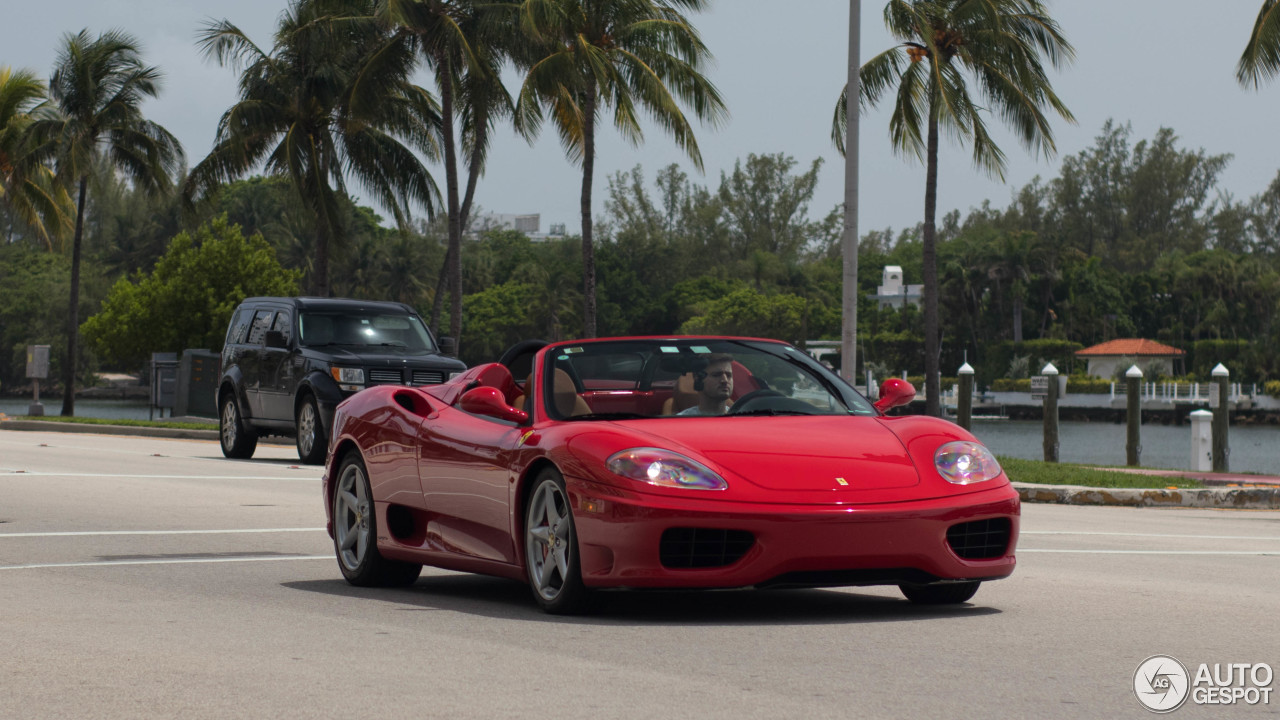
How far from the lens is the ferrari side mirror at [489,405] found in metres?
7.52

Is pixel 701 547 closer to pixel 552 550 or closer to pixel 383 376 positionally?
pixel 552 550

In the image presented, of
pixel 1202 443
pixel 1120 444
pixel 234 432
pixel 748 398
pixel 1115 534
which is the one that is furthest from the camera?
pixel 1120 444

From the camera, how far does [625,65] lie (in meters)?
34.5

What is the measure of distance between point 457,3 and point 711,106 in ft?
20.5

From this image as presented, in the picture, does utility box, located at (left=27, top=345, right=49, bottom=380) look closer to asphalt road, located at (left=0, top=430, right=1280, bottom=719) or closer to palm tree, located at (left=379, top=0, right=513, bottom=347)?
palm tree, located at (left=379, top=0, right=513, bottom=347)

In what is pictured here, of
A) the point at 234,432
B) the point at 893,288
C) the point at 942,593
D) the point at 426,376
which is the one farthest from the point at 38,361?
the point at 893,288

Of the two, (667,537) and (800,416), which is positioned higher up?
(800,416)

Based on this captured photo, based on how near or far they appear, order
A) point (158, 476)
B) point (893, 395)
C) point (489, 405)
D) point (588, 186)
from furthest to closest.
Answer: point (588, 186) < point (158, 476) < point (893, 395) < point (489, 405)

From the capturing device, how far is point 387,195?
135 feet

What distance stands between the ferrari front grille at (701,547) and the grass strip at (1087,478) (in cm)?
1245

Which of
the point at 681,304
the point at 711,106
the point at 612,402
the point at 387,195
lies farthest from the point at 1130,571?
the point at 681,304

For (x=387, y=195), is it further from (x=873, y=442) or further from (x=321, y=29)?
(x=873, y=442)

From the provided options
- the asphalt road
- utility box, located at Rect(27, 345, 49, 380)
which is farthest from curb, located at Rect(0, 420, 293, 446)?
the asphalt road

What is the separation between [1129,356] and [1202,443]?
96838 mm
